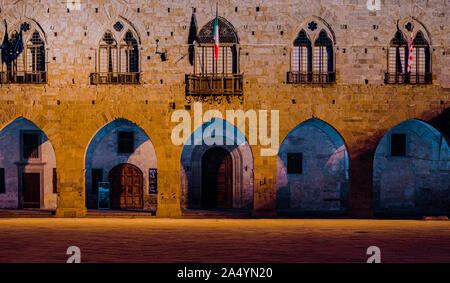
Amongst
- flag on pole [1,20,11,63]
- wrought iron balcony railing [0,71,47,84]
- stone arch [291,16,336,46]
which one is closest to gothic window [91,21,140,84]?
wrought iron balcony railing [0,71,47,84]

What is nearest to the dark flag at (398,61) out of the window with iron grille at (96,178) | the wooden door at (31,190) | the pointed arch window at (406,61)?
the pointed arch window at (406,61)

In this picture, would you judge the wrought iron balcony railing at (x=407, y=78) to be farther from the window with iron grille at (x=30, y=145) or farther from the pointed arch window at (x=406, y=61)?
the window with iron grille at (x=30, y=145)

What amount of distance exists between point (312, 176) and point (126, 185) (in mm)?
8475

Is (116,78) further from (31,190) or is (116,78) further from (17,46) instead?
(31,190)

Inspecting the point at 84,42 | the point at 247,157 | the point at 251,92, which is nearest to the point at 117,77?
the point at 84,42

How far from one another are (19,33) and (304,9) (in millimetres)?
11158

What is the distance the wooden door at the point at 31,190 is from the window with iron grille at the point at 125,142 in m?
3.99

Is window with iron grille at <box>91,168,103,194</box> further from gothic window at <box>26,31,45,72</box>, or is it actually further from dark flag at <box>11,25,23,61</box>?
dark flag at <box>11,25,23,61</box>

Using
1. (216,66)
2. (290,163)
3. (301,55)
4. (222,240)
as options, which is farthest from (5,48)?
(290,163)

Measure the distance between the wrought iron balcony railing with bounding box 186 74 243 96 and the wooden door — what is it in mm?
8553

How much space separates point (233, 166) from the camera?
725 inches

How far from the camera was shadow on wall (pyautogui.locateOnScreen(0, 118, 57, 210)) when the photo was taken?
60.4 ft

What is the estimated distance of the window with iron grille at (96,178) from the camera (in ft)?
60.4

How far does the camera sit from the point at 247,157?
18.5m
